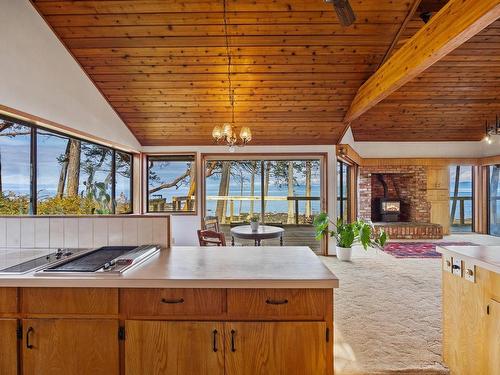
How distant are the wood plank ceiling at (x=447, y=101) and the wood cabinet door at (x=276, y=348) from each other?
4.30 metres

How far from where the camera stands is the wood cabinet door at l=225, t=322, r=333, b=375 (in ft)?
4.84

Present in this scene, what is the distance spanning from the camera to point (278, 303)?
58.4 inches

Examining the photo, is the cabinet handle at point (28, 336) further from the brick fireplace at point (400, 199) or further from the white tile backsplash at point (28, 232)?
the brick fireplace at point (400, 199)

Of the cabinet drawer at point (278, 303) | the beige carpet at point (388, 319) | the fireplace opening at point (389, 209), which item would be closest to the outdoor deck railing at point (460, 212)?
the fireplace opening at point (389, 209)

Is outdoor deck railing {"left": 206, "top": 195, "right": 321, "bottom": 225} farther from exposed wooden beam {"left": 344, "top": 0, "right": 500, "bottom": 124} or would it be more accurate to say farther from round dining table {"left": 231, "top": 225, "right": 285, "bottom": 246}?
exposed wooden beam {"left": 344, "top": 0, "right": 500, "bottom": 124}

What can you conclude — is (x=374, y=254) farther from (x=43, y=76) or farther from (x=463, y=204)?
(x=43, y=76)

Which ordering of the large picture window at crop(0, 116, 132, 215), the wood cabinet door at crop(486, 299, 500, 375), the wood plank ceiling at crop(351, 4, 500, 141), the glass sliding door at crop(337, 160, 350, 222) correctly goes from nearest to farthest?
the wood cabinet door at crop(486, 299, 500, 375), the large picture window at crop(0, 116, 132, 215), the wood plank ceiling at crop(351, 4, 500, 141), the glass sliding door at crop(337, 160, 350, 222)

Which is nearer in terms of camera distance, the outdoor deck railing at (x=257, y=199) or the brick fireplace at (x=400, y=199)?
the outdoor deck railing at (x=257, y=199)

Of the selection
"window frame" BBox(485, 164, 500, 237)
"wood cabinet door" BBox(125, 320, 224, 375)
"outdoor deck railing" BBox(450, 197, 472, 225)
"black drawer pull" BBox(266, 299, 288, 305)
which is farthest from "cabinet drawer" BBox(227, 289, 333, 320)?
"outdoor deck railing" BBox(450, 197, 472, 225)

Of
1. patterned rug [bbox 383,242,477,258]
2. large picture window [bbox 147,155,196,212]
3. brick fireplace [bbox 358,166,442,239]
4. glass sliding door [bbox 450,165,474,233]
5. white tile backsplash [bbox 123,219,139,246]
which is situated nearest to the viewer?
white tile backsplash [bbox 123,219,139,246]

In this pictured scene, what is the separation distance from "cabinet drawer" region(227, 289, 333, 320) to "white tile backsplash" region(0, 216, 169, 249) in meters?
0.99

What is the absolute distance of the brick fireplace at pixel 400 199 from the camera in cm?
727

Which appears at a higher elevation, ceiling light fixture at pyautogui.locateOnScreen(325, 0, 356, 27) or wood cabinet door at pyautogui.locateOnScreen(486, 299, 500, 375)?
ceiling light fixture at pyautogui.locateOnScreen(325, 0, 356, 27)

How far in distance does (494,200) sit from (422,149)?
2300mm
